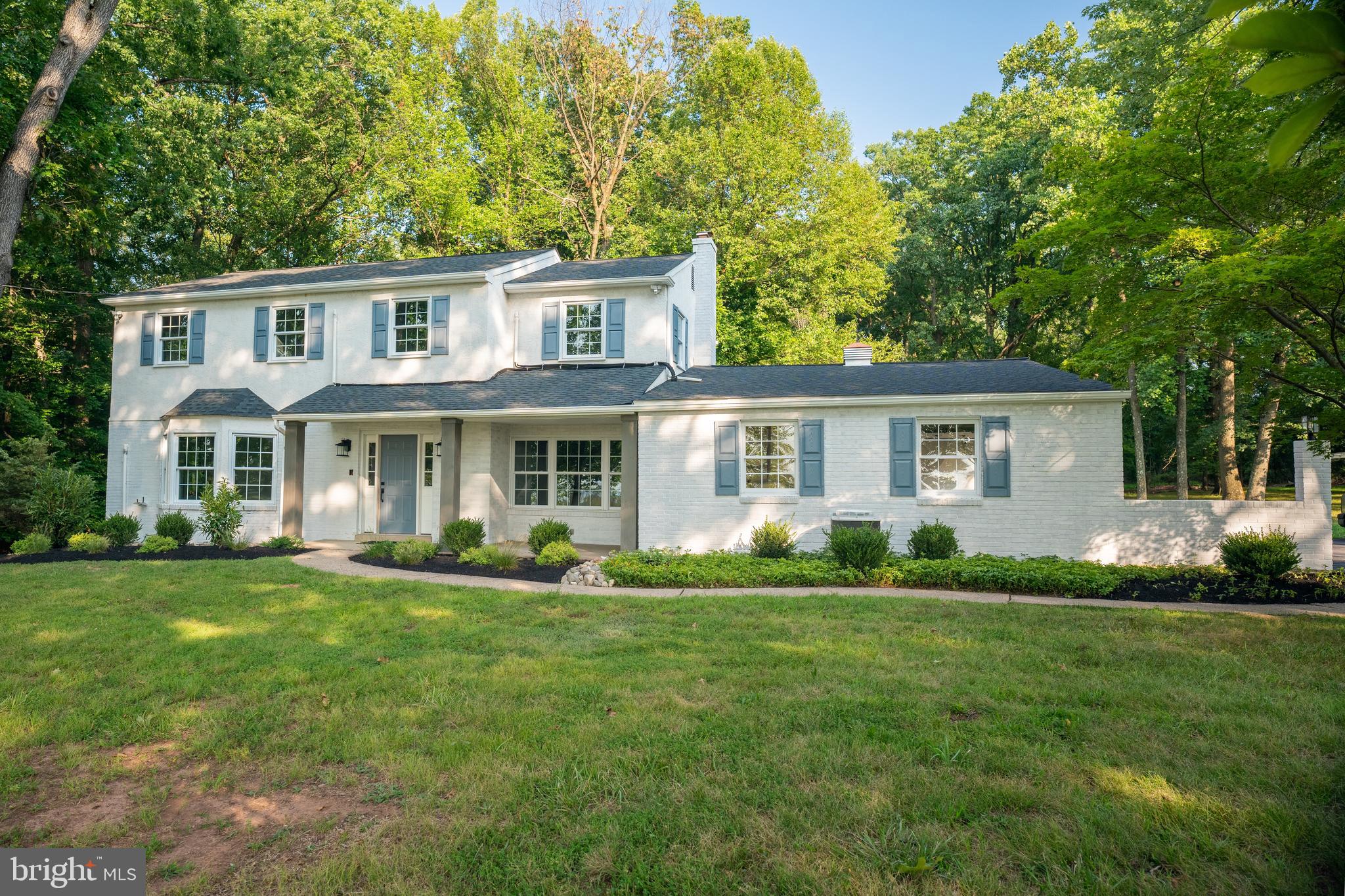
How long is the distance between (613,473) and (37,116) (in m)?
11.0

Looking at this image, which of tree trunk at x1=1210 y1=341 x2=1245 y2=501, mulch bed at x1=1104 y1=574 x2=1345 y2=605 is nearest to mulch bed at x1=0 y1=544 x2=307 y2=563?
mulch bed at x1=1104 y1=574 x2=1345 y2=605

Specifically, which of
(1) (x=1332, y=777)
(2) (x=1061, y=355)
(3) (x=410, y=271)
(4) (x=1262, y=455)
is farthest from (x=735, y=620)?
(2) (x=1061, y=355)

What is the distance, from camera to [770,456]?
13203mm

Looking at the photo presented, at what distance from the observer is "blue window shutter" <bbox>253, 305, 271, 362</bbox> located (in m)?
16.5

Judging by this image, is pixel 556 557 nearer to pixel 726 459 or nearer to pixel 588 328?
pixel 726 459

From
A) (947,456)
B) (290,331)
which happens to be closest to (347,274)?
(290,331)

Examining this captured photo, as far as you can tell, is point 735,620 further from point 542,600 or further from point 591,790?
point 591,790

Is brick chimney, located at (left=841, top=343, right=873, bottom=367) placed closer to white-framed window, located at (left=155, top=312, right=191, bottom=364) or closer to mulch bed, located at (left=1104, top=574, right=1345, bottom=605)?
mulch bed, located at (left=1104, top=574, right=1345, bottom=605)

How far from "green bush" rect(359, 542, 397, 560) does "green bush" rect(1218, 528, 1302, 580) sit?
13.4 meters

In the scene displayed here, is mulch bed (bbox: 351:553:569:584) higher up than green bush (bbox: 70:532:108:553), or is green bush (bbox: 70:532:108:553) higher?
green bush (bbox: 70:532:108:553)

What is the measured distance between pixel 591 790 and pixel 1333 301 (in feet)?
33.7

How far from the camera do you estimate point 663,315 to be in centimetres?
1533

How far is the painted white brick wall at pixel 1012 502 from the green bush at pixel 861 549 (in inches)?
71.9

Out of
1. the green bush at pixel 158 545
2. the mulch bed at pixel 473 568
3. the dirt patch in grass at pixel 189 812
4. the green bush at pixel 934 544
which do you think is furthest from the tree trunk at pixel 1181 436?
the green bush at pixel 158 545
